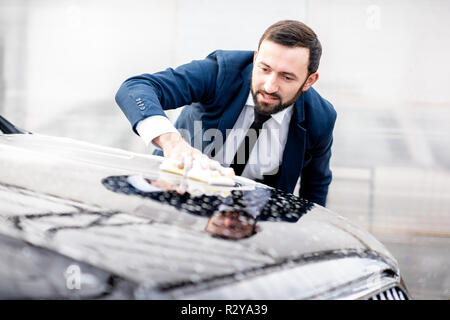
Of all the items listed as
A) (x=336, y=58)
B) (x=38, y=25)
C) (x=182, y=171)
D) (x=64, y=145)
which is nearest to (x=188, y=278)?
(x=182, y=171)

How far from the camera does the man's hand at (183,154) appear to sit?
907 millimetres

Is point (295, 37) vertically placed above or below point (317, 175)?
above

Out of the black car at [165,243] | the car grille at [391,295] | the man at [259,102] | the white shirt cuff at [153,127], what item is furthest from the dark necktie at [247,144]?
the car grille at [391,295]

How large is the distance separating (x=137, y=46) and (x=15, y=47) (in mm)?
1188

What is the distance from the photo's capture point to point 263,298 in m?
0.52

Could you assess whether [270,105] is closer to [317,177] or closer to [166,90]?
[166,90]

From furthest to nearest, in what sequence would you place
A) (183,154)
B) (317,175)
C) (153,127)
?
(317,175)
(153,127)
(183,154)

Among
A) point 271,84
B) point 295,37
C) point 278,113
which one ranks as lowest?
point 278,113

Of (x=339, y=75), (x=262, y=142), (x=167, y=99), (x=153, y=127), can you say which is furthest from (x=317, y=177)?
(x=339, y=75)

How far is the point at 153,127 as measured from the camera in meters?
1.22

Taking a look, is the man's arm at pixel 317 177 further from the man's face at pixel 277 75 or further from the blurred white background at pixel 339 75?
the blurred white background at pixel 339 75

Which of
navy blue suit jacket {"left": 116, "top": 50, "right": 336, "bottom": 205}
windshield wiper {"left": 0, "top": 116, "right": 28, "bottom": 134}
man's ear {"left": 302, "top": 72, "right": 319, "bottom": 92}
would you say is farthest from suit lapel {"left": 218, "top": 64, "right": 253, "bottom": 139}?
windshield wiper {"left": 0, "top": 116, "right": 28, "bottom": 134}

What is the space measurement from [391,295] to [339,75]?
116 inches

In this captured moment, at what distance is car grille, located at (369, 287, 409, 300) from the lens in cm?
66
